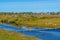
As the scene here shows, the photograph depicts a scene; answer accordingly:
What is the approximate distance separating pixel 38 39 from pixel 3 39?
6286 millimetres

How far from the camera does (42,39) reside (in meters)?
39.3

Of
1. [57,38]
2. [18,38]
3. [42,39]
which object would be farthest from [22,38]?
[57,38]

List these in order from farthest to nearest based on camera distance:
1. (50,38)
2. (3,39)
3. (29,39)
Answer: (50,38), (29,39), (3,39)

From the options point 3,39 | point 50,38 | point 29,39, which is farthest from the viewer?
point 50,38

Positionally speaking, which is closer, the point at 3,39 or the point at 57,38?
the point at 3,39

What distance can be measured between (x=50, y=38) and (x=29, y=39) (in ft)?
14.7

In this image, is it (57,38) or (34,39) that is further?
(57,38)

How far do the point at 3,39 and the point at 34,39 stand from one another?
5423 mm

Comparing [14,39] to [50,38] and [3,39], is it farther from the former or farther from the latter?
[50,38]

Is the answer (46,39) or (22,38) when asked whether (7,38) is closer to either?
(22,38)

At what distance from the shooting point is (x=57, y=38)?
136 feet

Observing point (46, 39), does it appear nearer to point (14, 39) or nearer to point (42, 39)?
point (42, 39)

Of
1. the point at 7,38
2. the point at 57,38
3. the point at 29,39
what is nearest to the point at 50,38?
the point at 57,38

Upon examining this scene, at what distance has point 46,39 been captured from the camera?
39.3 metres
